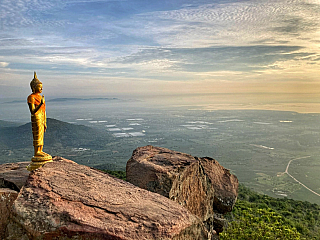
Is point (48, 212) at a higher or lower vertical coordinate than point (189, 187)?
higher

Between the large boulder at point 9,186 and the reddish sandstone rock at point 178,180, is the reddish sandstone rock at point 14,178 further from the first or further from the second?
the reddish sandstone rock at point 178,180

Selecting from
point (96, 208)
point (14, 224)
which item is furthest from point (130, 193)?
point (14, 224)

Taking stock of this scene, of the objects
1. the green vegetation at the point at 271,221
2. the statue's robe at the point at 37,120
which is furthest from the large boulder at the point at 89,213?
the green vegetation at the point at 271,221

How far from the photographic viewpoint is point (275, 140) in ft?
362

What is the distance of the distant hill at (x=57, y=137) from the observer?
73.4 meters

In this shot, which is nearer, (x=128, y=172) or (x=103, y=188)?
(x=103, y=188)

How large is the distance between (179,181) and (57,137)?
79.1m

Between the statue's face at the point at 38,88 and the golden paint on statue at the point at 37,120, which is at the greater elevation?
the statue's face at the point at 38,88

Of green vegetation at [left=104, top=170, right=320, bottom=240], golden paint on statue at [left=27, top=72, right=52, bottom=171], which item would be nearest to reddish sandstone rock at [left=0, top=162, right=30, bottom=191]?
golden paint on statue at [left=27, top=72, right=52, bottom=171]

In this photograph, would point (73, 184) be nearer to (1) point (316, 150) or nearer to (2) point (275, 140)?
(1) point (316, 150)

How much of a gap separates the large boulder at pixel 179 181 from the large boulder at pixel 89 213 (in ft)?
11.1

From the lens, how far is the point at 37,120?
902 centimetres

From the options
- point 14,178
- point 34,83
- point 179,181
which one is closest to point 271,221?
point 179,181

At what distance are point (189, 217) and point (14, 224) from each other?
3.84 metres
